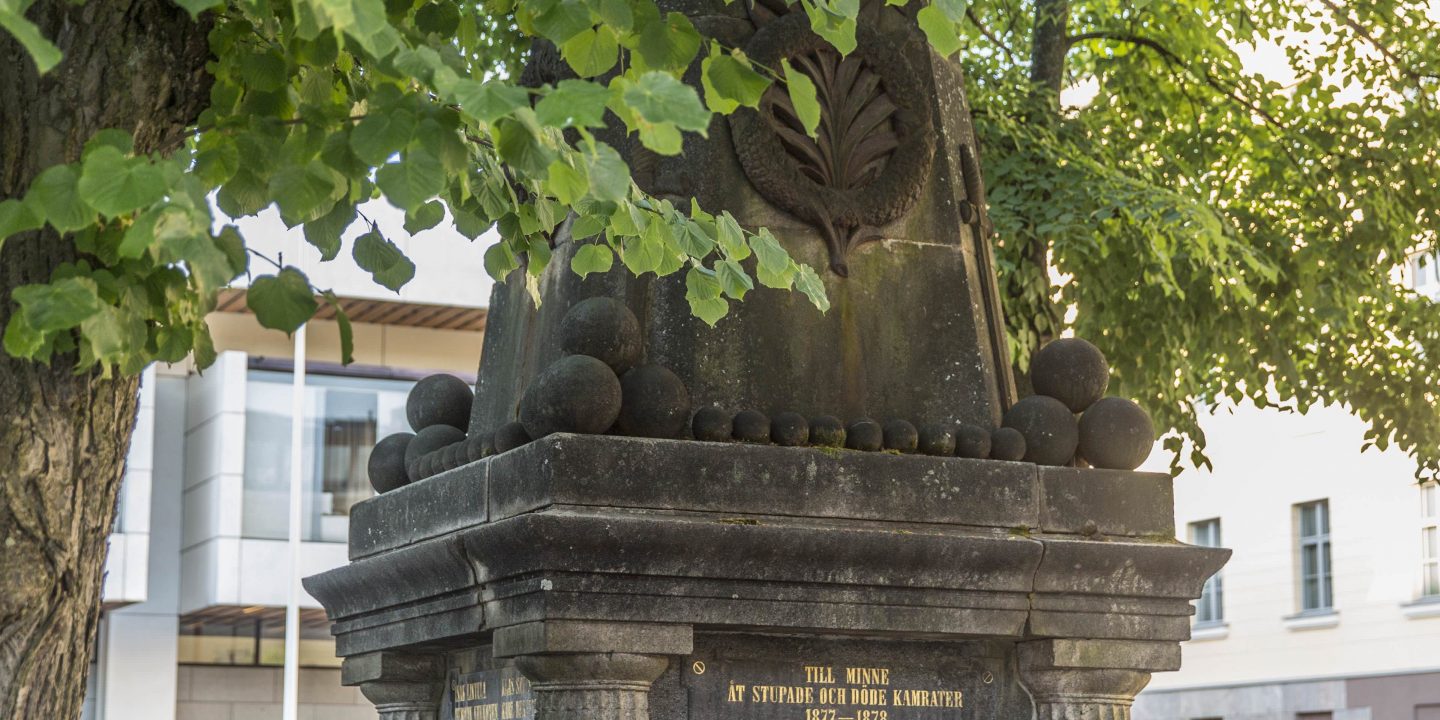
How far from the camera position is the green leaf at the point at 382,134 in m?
3.94

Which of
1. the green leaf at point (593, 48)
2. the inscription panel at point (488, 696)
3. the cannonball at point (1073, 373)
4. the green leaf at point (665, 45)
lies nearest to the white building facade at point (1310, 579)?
the cannonball at point (1073, 373)

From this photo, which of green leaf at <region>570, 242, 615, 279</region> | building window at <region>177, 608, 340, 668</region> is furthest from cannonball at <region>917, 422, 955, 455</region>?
building window at <region>177, 608, 340, 668</region>

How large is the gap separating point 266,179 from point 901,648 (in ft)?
8.45

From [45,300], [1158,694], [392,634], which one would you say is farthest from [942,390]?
[1158,694]

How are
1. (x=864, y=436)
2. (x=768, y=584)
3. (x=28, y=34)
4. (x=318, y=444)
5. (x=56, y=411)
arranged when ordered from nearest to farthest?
(x=28, y=34)
(x=56, y=411)
(x=768, y=584)
(x=864, y=436)
(x=318, y=444)

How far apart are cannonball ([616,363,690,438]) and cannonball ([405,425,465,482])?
102 cm

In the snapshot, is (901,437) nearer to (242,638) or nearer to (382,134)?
(382,134)

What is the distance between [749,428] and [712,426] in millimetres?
108

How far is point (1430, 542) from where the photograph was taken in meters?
29.0

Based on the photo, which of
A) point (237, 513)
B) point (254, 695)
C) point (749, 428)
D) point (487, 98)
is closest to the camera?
point (487, 98)

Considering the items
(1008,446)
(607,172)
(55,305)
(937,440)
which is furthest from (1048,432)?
(55,305)

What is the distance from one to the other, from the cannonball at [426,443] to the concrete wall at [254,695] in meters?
20.4

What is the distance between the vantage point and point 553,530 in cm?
535

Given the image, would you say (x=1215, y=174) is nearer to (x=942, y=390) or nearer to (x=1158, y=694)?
(x=942, y=390)
